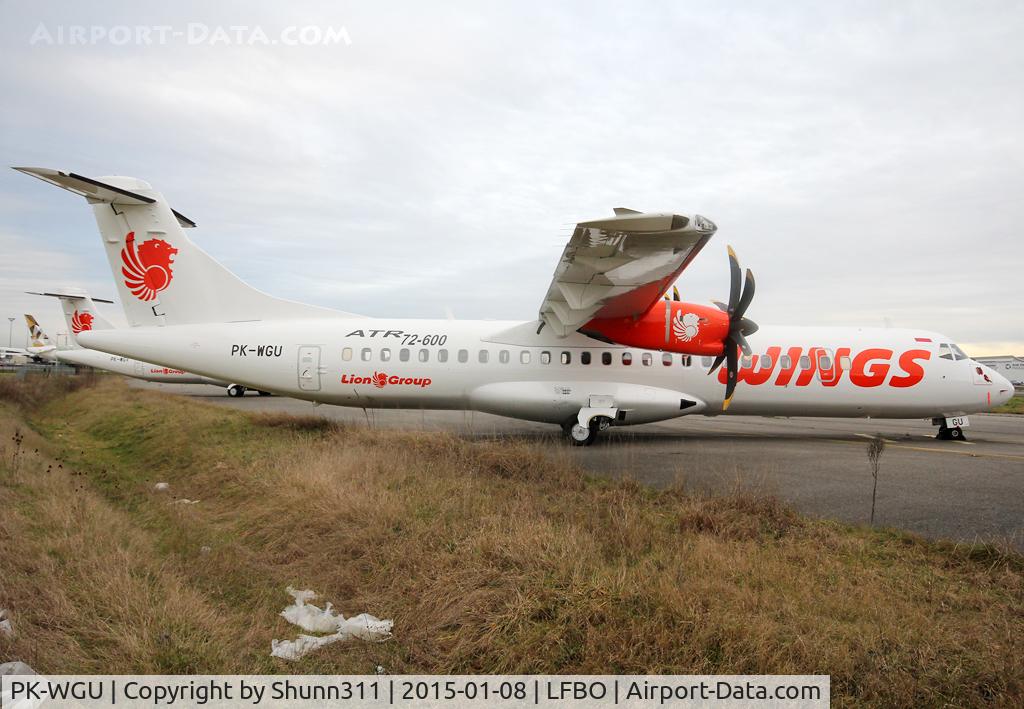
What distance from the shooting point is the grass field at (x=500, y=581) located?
3473 millimetres

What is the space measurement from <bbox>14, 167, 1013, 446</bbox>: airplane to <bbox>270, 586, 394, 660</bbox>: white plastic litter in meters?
8.57

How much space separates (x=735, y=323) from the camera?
13.1 m

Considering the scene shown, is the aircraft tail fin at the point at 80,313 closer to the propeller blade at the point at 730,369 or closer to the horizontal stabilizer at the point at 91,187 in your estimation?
the horizontal stabilizer at the point at 91,187

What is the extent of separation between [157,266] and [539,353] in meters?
9.22

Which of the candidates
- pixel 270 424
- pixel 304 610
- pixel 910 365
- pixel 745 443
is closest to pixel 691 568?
pixel 304 610

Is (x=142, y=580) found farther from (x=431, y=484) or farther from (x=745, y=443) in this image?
(x=745, y=443)

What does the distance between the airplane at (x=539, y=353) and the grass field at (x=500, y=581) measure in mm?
5288

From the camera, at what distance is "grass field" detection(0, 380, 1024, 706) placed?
3473 mm

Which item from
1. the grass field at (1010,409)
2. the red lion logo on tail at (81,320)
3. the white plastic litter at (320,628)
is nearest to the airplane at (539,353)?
the white plastic litter at (320,628)

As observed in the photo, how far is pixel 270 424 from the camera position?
47.1 ft

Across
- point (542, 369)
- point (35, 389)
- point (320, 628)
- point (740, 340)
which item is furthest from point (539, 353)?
point (35, 389)

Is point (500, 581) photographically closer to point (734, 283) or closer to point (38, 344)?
point (734, 283)

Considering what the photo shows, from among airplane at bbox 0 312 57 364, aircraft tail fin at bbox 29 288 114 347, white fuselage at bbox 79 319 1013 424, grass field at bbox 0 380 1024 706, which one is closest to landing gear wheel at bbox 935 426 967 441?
white fuselage at bbox 79 319 1013 424

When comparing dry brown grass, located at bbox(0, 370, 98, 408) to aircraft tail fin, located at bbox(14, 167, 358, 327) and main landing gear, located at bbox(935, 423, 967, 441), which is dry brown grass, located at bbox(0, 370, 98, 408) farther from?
main landing gear, located at bbox(935, 423, 967, 441)
